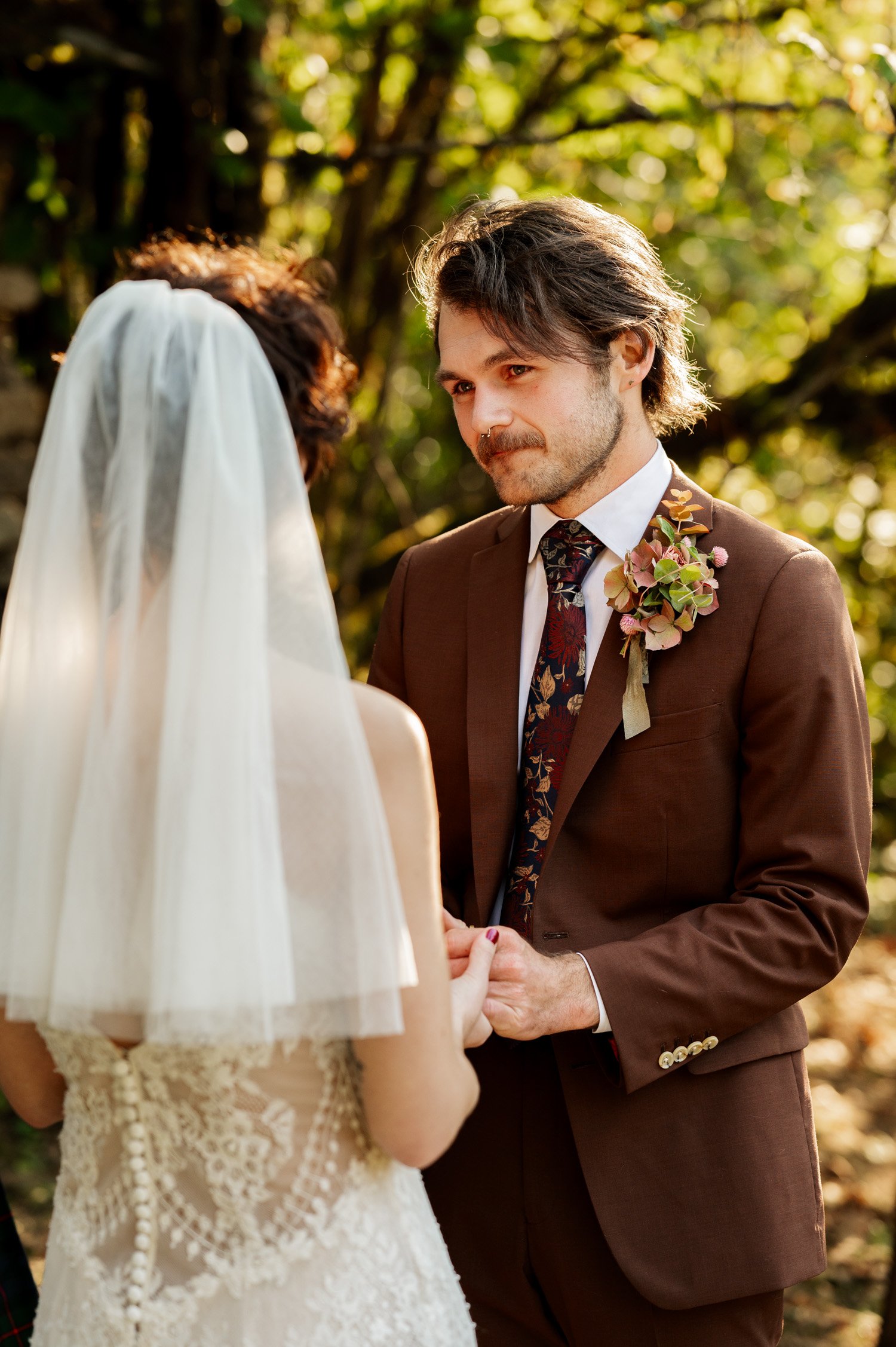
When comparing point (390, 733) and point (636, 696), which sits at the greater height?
point (390, 733)

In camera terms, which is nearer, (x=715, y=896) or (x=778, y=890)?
(x=778, y=890)

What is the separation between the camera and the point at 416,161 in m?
4.94

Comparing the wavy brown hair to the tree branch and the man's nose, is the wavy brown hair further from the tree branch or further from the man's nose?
the tree branch

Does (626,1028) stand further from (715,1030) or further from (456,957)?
(456,957)

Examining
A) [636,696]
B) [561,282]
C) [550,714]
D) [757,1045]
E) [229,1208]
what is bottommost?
[757,1045]

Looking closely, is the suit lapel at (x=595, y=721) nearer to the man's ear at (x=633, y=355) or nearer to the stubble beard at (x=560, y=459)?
the stubble beard at (x=560, y=459)

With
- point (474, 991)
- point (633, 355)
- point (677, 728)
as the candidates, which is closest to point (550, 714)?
point (677, 728)

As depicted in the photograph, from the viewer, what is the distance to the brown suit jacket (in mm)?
1977

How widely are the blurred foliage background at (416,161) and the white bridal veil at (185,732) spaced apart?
2.41 m

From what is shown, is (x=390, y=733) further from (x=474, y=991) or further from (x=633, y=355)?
(x=633, y=355)

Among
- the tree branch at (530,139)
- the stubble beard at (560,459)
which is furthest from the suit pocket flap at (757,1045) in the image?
the tree branch at (530,139)

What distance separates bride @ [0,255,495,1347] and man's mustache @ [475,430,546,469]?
2.47 ft

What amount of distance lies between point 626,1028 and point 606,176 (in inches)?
210

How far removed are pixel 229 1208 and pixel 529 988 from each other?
1.97ft
